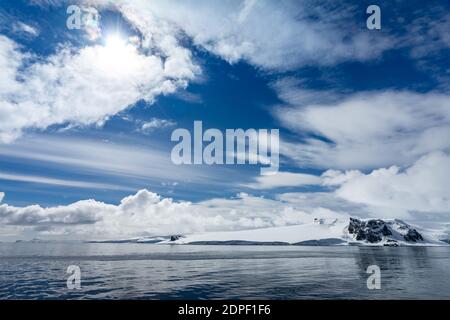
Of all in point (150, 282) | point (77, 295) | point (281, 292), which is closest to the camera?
point (77, 295)
